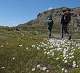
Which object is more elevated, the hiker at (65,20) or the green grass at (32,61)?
the hiker at (65,20)

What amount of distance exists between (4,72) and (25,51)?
4.97m

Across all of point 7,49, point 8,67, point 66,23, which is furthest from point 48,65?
point 66,23

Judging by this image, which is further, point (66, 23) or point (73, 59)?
point (66, 23)

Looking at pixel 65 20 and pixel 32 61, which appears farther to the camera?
pixel 65 20

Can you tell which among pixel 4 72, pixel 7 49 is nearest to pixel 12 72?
pixel 4 72

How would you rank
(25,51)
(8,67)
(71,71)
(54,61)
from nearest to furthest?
(71,71)
(8,67)
(54,61)
(25,51)

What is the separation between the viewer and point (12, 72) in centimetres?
1454

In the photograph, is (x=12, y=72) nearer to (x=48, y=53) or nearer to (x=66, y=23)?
(x=48, y=53)

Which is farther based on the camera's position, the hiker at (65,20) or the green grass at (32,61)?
the hiker at (65,20)

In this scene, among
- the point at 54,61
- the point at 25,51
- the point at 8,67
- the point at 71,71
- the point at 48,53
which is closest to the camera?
the point at 71,71

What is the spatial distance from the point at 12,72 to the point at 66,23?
22.1 metres

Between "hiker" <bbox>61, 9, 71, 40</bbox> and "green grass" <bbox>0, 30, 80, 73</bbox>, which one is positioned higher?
"hiker" <bbox>61, 9, 71, 40</bbox>

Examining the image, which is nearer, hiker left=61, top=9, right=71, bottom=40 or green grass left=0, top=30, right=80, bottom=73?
green grass left=0, top=30, right=80, bottom=73

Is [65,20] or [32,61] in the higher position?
[65,20]
